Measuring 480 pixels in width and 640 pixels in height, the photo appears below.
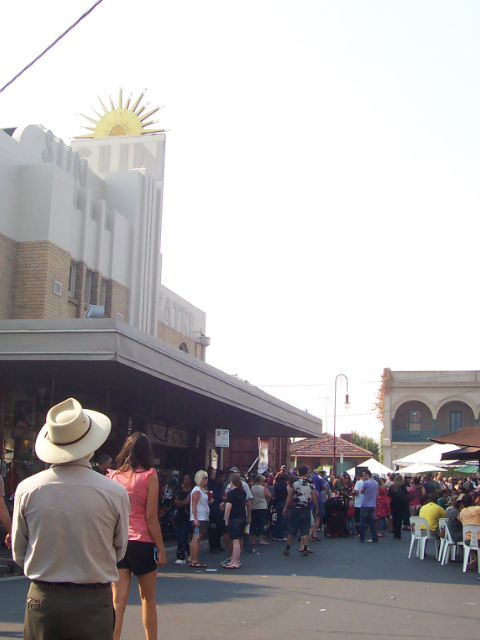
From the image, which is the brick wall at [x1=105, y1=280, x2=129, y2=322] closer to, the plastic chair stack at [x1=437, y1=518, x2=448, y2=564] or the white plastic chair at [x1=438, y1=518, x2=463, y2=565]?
the plastic chair stack at [x1=437, y1=518, x2=448, y2=564]

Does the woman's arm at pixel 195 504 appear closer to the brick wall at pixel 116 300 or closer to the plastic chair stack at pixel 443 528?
the plastic chair stack at pixel 443 528

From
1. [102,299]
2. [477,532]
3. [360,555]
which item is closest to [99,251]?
[102,299]

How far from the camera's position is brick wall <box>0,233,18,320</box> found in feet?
55.0

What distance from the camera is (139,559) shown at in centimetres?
586

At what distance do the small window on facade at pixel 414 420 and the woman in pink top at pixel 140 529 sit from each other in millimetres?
46752

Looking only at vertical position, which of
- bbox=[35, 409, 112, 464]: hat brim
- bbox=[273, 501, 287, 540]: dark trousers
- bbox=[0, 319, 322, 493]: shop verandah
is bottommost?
bbox=[273, 501, 287, 540]: dark trousers

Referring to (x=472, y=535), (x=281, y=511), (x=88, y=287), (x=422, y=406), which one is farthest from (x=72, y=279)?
(x=422, y=406)

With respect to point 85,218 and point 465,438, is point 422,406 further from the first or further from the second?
point 465,438

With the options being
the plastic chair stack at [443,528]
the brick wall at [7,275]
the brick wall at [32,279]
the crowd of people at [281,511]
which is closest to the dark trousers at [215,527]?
the crowd of people at [281,511]

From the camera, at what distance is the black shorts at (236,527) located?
12680mm

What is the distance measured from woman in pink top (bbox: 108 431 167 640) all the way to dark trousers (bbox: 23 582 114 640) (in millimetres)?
2130

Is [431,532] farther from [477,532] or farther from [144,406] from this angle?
[144,406]

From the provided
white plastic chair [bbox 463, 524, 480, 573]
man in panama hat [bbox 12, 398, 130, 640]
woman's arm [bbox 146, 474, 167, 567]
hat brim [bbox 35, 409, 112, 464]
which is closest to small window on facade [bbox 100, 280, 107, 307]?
white plastic chair [bbox 463, 524, 480, 573]

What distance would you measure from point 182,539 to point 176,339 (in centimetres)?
1536
